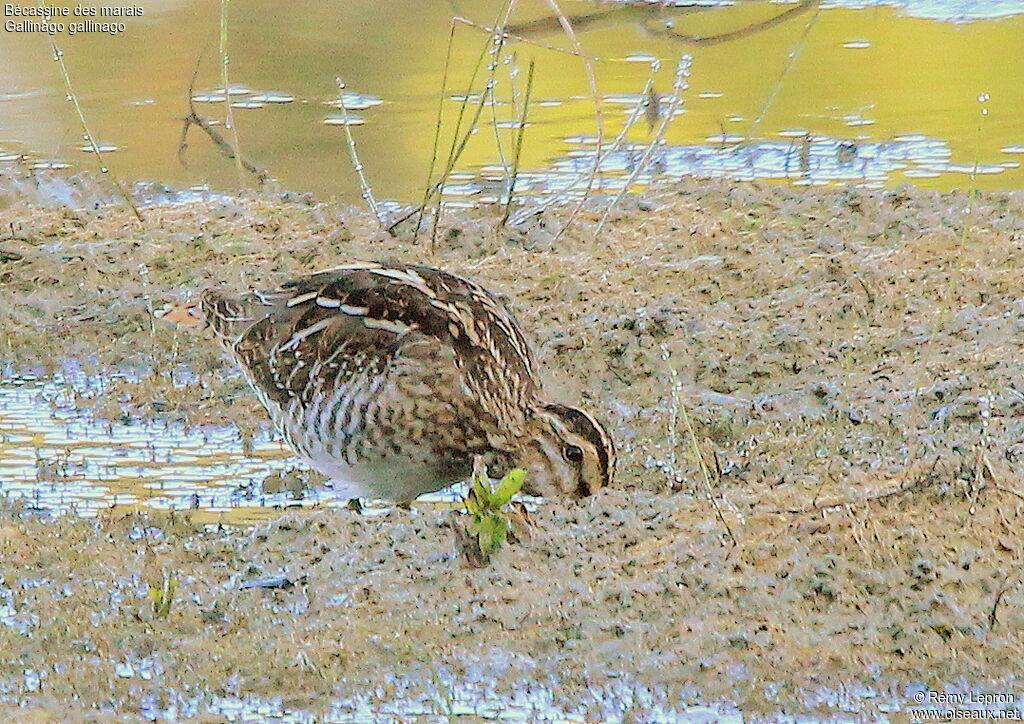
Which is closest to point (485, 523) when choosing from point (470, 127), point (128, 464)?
point (128, 464)

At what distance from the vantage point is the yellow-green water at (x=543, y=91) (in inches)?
398

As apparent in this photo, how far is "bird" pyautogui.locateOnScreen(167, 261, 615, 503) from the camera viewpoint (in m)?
5.81

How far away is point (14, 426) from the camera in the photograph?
6.83 m

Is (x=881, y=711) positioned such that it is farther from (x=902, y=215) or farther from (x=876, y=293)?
(x=902, y=215)

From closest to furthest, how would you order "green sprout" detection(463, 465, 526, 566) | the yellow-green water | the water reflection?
"green sprout" detection(463, 465, 526, 566), the water reflection, the yellow-green water

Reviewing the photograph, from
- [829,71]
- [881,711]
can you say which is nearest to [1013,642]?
[881,711]

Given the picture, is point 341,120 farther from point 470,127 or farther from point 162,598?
point 162,598

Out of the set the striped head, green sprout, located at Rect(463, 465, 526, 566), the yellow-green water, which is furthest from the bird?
the yellow-green water

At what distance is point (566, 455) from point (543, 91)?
6.19 metres

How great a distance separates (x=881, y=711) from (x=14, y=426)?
392cm

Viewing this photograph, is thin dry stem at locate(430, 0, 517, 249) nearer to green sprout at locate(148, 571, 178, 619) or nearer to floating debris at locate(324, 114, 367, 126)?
floating debris at locate(324, 114, 367, 126)

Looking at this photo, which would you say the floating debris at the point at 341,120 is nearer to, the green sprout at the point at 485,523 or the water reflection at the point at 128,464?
the water reflection at the point at 128,464

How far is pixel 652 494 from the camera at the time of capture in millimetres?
5738

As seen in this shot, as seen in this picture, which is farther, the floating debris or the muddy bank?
the floating debris
